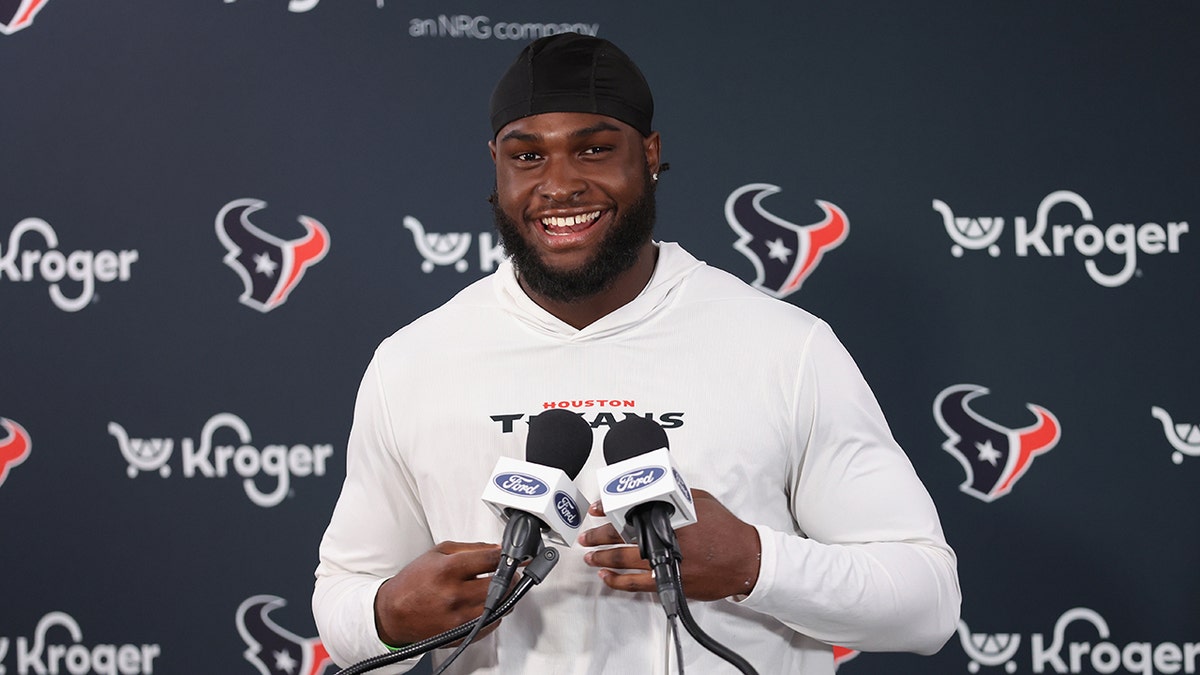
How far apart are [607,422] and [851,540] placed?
1.01ft

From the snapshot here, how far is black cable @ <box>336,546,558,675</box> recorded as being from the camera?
1015 mm

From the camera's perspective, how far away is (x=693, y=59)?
2.43m

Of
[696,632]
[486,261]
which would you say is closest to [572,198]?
[696,632]

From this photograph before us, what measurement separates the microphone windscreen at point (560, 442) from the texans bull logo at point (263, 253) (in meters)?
1.44

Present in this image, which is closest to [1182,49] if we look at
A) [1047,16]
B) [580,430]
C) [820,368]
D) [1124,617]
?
[1047,16]

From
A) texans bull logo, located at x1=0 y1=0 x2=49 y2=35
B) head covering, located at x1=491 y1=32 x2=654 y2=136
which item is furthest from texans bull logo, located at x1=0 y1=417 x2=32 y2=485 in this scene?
head covering, located at x1=491 y1=32 x2=654 y2=136

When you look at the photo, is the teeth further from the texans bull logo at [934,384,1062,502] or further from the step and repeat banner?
the texans bull logo at [934,384,1062,502]

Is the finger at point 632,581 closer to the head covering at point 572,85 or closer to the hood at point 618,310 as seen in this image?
the hood at point 618,310

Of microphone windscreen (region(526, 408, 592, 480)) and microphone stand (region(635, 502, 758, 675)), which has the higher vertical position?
microphone windscreen (region(526, 408, 592, 480))

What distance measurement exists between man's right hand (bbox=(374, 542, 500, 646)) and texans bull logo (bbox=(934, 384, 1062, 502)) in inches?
56.4

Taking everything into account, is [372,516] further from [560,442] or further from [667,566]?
[667,566]

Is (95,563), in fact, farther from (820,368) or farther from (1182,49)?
(1182,49)

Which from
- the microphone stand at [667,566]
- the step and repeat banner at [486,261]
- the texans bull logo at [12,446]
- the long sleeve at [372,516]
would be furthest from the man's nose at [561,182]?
the texans bull logo at [12,446]

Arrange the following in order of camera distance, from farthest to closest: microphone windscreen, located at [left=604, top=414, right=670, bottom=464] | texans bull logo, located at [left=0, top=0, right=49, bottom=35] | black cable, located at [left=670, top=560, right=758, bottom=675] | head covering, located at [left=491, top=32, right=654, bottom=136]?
texans bull logo, located at [left=0, top=0, right=49, bottom=35], head covering, located at [left=491, top=32, right=654, bottom=136], microphone windscreen, located at [left=604, top=414, right=670, bottom=464], black cable, located at [left=670, top=560, right=758, bottom=675]
